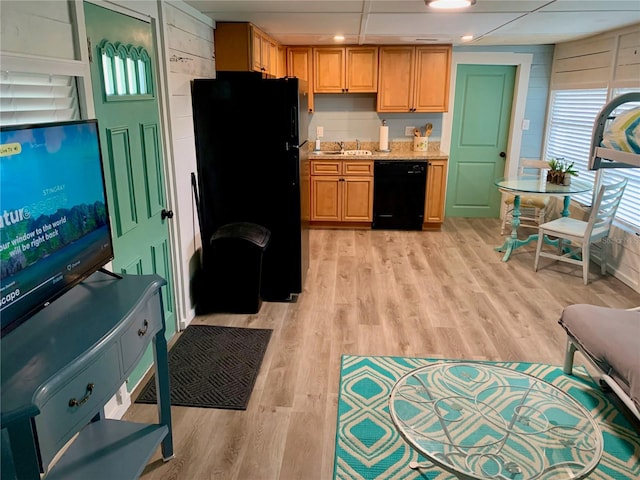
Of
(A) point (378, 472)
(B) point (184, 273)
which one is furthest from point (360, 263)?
(A) point (378, 472)

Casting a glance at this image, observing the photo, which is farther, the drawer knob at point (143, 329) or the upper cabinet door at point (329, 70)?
the upper cabinet door at point (329, 70)

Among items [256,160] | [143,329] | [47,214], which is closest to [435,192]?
[256,160]

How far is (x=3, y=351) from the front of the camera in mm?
1402

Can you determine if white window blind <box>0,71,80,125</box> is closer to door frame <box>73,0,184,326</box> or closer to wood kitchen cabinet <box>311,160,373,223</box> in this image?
door frame <box>73,0,184,326</box>

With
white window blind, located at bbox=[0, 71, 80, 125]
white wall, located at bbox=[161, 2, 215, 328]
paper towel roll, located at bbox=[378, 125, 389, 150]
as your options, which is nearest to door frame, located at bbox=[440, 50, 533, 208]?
paper towel roll, located at bbox=[378, 125, 389, 150]

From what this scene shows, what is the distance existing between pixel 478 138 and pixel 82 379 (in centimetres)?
591

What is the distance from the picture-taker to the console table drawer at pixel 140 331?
173cm

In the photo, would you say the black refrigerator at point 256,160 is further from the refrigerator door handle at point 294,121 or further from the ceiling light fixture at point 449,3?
the ceiling light fixture at point 449,3

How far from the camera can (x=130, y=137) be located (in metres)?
2.67

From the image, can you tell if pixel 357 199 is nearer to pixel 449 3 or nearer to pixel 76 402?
pixel 449 3

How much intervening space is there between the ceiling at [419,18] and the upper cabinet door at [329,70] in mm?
437

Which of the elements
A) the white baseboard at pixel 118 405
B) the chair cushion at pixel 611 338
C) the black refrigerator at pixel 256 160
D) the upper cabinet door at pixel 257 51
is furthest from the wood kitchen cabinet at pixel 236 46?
the chair cushion at pixel 611 338

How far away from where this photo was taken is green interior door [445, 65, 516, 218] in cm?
613

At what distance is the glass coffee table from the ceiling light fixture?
2298 mm
